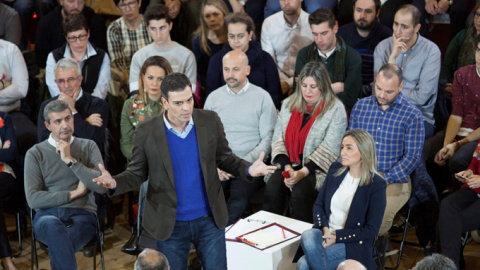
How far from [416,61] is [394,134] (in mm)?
902

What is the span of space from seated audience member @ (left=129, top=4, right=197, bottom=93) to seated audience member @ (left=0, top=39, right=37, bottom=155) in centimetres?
93

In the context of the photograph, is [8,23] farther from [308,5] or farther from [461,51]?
[461,51]

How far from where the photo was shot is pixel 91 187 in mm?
4105

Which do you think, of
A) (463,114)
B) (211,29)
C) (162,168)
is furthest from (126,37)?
(463,114)

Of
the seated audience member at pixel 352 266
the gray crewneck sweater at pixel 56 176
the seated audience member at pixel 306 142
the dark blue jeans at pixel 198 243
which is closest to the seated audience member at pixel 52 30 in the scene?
the gray crewneck sweater at pixel 56 176

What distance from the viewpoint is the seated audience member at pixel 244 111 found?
4.72 m

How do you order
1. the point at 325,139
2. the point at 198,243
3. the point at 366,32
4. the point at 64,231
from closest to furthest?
the point at 198,243 < the point at 64,231 < the point at 325,139 < the point at 366,32

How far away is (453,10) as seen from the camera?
18.2ft

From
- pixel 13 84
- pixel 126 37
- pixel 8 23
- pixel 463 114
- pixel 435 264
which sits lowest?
pixel 435 264

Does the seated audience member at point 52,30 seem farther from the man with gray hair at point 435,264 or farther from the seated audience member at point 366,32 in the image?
the man with gray hair at point 435,264

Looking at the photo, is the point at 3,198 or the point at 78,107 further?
the point at 78,107

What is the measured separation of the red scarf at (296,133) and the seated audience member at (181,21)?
1876mm

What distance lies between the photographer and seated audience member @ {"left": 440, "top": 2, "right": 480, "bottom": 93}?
5027mm

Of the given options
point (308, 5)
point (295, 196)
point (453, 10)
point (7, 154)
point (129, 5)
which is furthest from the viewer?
point (308, 5)
